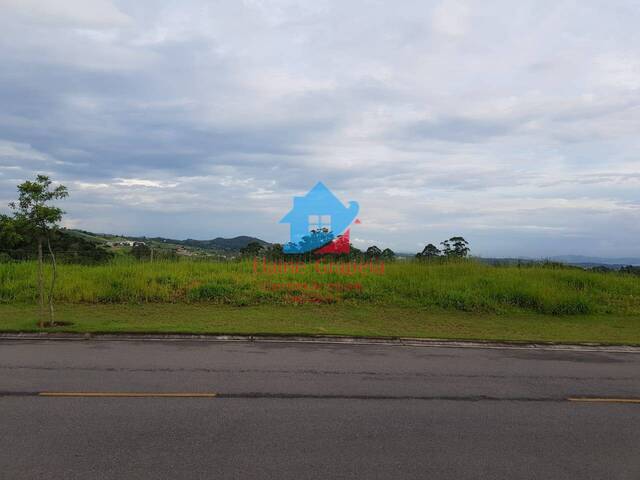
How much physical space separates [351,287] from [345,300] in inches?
41.5

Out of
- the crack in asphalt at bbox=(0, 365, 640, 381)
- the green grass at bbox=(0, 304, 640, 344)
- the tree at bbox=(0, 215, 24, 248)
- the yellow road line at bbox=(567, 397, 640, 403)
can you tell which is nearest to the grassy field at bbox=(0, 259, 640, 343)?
the green grass at bbox=(0, 304, 640, 344)

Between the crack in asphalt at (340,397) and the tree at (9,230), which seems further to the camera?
the tree at (9,230)

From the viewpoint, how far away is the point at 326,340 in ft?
41.2

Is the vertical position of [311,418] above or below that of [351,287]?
below

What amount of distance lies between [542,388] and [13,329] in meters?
12.5

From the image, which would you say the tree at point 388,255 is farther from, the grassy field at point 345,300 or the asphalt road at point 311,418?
the asphalt road at point 311,418

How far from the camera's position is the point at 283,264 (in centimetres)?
2364

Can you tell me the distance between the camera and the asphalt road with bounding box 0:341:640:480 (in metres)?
4.87

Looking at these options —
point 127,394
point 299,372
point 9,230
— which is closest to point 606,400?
point 299,372

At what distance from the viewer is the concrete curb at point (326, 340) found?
1205 centimetres

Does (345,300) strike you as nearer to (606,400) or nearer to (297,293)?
(297,293)

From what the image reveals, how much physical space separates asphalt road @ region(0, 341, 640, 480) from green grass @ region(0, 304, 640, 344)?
10.1 ft

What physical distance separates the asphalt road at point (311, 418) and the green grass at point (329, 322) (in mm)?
3064

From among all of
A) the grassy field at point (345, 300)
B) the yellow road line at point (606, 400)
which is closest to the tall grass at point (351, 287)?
the grassy field at point (345, 300)
